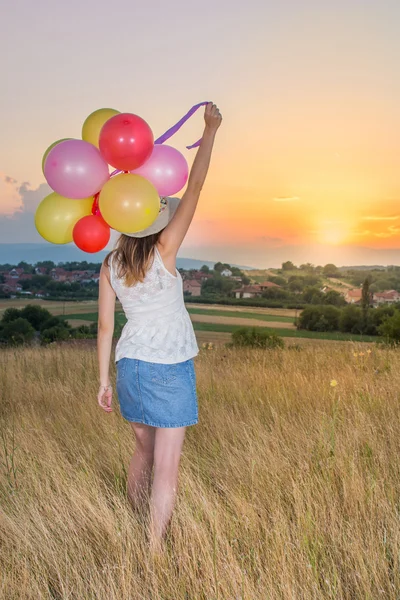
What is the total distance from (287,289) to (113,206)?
14.4 metres

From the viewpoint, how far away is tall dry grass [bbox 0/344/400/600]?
219 cm

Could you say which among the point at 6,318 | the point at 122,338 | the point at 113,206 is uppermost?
the point at 113,206

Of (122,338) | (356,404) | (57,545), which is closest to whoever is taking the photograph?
(122,338)

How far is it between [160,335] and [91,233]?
1.71 feet

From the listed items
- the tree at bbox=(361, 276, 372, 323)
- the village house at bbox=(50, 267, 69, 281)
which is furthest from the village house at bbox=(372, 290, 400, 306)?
the village house at bbox=(50, 267, 69, 281)

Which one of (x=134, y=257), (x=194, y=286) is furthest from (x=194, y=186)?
(x=194, y=286)

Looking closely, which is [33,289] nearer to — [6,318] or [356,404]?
[6,318]

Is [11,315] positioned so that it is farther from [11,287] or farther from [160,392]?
[160,392]

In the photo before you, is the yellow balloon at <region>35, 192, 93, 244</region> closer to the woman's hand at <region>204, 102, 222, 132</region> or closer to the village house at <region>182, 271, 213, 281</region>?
the woman's hand at <region>204, 102, 222, 132</region>

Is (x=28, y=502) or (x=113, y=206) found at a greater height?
(x=113, y=206)

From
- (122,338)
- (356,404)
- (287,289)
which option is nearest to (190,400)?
(122,338)

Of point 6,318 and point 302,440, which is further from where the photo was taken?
point 6,318

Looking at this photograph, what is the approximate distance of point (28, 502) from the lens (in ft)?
9.83

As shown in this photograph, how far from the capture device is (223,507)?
2779 mm
